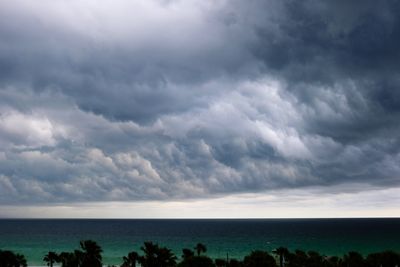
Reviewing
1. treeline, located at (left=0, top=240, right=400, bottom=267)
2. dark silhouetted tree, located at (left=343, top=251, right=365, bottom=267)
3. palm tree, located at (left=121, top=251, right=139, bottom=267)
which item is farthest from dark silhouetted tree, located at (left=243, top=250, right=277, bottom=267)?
palm tree, located at (left=121, top=251, right=139, bottom=267)

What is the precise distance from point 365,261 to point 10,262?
6506 centimetres

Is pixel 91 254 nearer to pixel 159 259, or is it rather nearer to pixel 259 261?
pixel 159 259

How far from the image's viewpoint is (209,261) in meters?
65.1

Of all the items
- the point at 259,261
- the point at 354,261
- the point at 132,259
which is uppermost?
the point at 259,261

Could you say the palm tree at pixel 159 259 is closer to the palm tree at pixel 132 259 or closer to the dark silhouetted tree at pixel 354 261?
the palm tree at pixel 132 259

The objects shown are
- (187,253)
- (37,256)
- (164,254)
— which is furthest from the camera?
(37,256)

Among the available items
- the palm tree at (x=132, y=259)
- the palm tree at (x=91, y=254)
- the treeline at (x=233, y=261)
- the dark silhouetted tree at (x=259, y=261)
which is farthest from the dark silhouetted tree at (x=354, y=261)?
the palm tree at (x=91, y=254)

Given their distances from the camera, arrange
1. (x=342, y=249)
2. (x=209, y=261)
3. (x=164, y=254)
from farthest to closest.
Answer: (x=342, y=249) → (x=164, y=254) → (x=209, y=261)

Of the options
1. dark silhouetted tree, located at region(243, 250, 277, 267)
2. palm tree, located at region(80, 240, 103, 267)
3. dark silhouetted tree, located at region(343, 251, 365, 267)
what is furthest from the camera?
palm tree, located at region(80, 240, 103, 267)

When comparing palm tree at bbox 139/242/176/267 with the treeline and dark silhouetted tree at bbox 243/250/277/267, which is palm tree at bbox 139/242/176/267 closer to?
the treeline

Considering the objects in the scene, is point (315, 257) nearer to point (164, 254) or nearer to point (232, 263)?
point (232, 263)

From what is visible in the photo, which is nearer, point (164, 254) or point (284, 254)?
point (164, 254)

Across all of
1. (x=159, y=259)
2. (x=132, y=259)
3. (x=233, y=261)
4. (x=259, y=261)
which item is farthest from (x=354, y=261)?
(x=132, y=259)

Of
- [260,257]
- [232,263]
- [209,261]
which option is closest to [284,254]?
[232,263]
